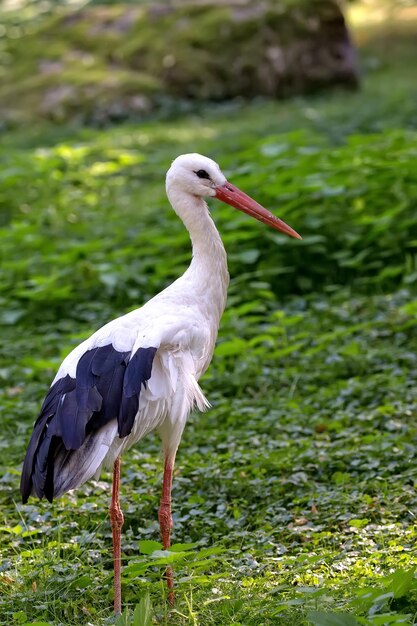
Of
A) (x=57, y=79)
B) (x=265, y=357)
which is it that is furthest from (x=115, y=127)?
(x=265, y=357)

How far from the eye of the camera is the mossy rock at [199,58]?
1251 cm

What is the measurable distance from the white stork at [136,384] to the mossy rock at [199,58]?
328 inches

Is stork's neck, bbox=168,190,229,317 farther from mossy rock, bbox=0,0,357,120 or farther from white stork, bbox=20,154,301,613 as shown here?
mossy rock, bbox=0,0,357,120

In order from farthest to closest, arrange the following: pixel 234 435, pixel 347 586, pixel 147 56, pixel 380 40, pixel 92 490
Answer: pixel 380 40
pixel 147 56
pixel 234 435
pixel 92 490
pixel 347 586

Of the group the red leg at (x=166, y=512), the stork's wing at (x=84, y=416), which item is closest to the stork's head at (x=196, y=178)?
the stork's wing at (x=84, y=416)

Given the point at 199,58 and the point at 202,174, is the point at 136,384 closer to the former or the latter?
the point at 202,174

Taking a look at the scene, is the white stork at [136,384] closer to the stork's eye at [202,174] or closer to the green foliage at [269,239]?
the stork's eye at [202,174]

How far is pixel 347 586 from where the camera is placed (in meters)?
3.61

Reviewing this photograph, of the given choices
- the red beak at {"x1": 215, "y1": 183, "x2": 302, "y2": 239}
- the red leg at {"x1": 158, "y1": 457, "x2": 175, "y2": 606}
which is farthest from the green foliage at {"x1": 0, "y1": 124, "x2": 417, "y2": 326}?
the red leg at {"x1": 158, "y1": 457, "x2": 175, "y2": 606}

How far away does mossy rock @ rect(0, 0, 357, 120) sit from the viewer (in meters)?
12.5

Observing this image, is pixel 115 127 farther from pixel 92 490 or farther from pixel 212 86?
pixel 92 490

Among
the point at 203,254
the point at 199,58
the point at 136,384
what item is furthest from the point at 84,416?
the point at 199,58

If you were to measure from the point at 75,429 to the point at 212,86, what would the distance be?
9693 millimetres

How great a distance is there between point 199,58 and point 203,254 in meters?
8.81
